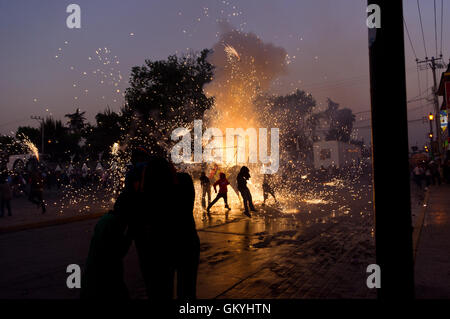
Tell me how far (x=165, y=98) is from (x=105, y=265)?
30509 millimetres

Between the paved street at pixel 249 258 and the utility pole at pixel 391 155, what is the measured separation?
1.90 metres

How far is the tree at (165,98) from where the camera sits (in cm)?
3216

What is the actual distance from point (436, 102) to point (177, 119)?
23754mm

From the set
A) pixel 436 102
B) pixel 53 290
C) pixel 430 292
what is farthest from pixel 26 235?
pixel 436 102

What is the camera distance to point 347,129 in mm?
96375

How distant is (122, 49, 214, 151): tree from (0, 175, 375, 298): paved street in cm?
2233

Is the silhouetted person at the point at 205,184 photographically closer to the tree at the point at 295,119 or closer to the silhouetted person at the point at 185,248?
the silhouetted person at the point at 185,248

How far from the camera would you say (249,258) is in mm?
6055

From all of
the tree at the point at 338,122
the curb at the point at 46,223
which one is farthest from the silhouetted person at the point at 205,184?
the tree at the point at 338,122

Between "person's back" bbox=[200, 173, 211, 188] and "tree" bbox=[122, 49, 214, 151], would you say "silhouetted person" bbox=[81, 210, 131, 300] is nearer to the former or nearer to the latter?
"person's back" bbox=[200, 173, 211, 188]

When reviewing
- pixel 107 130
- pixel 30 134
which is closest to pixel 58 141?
pixel 30 134

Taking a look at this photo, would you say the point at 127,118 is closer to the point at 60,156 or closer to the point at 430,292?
the point at 430,292

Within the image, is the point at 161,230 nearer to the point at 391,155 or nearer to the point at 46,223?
the point at 391,155

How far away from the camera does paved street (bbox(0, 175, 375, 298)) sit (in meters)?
4.57
